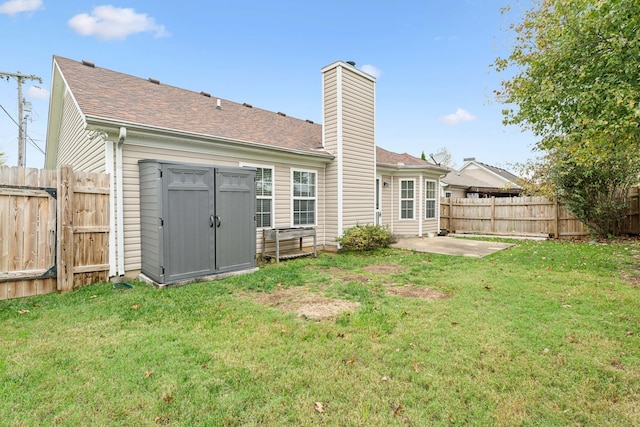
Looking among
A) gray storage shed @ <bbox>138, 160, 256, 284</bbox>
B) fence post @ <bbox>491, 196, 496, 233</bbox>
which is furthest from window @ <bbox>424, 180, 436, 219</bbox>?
gray storage shed @ <bbox>138, 160, 256, 284</bbox>

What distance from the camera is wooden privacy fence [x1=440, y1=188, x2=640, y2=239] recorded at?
1207cm

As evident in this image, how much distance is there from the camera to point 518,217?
13477 mm

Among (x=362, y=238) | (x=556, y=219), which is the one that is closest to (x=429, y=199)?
(x=556, y=219)

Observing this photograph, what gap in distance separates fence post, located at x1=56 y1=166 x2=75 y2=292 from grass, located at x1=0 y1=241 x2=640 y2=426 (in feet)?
1.05

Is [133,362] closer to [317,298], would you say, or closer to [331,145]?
[317,298]

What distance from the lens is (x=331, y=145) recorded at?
9.34 m

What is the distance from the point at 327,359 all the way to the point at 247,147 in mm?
5662

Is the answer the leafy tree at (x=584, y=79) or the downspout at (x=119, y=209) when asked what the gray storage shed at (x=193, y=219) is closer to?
the downspout at (x=119, y=209)

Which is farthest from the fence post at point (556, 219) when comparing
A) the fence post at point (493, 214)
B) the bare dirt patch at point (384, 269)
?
the bare dirt patch at point (384, 269)

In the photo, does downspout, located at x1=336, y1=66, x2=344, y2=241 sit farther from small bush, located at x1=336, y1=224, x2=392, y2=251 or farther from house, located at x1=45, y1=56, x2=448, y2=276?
small bush, located at x1=336, y1=224, x2=392, y2=251

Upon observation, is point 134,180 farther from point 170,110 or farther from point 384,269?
point 384,269

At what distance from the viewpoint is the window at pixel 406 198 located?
12.2m

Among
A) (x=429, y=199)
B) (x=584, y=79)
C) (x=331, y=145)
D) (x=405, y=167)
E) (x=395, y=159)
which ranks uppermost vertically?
(x=584, y=79)

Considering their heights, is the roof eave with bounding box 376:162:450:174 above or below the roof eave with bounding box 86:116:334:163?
above
